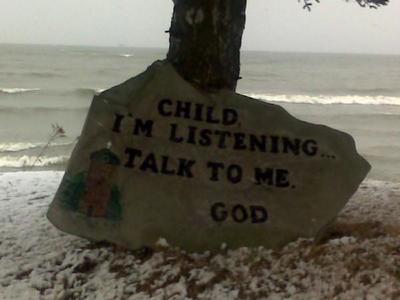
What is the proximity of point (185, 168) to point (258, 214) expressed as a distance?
404mm

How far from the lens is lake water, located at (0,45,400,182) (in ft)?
42.0

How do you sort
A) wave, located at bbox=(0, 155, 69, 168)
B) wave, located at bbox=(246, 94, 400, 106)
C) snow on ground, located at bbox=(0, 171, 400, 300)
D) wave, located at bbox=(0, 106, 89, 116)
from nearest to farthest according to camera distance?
snow on ground, located at bbox=(0, 171, 400, 300) < wave, located at bbox=(0, 155, 69, 168) < wave, located at bbox=(0, 106, 89, 116) < wave, located at bbox=(246, 94, 400, 106)

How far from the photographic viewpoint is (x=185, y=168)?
9.57ft

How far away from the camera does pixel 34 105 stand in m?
17.7

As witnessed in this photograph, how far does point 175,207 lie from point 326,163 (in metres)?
0.78

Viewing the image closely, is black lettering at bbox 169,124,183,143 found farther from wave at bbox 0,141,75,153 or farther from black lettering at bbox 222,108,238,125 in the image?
wave at bbox 0,141,75,153

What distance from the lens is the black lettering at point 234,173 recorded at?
2.95m

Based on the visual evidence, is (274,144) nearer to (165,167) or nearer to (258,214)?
(258,214)

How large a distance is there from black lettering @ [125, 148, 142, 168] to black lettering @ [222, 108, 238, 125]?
1.51ft

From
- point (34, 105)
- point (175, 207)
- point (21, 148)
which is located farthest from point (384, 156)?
point (175, 207)

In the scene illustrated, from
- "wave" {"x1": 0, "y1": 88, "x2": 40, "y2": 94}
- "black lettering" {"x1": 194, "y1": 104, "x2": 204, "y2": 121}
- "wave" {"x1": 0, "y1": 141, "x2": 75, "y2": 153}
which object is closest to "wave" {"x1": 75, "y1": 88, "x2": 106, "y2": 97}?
"wave" {"x1": 0, "y1": 88, "x2": 40, "y2": 94}

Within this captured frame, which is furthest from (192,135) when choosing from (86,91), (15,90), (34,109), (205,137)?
(15,90)

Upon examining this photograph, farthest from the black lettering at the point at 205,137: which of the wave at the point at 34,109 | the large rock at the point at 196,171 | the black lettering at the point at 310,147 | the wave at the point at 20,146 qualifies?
the wave at the point at 34,109

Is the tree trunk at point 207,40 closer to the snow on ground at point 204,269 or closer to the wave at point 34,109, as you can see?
the snow on ground at point 204,269
